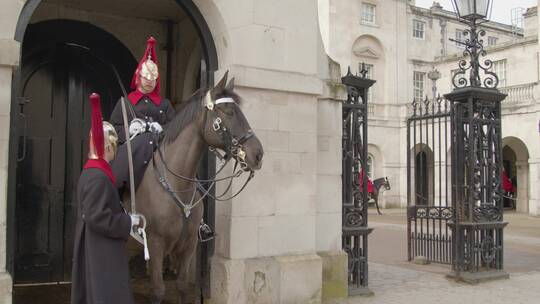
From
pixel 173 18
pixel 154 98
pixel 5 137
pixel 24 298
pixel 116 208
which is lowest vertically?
pixel 24 298

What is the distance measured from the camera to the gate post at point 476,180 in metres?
9.05

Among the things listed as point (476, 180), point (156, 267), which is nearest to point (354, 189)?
point (476, 180)

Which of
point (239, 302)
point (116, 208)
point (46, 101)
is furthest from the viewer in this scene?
point (46, 101)

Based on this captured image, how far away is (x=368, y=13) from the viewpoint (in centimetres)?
3262

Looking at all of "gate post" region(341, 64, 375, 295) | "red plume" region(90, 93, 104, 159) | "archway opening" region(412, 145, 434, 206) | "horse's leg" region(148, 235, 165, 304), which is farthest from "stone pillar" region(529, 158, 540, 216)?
"red plume" region(90, 93, 104, 159)

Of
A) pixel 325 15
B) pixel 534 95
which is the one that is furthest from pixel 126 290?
pixel 325 15

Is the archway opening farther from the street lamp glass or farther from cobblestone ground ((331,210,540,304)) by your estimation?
the street lamp glass

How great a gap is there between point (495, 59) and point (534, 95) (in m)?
5.93

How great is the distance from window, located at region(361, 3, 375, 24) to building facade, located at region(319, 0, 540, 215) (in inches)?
2.2

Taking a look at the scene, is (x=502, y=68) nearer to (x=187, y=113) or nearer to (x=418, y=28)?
(x=418, y=28)

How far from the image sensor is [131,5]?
28.2 ft

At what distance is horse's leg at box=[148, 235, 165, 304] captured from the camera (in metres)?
4.93

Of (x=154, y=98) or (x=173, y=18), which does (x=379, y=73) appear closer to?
(x=173, y=18)

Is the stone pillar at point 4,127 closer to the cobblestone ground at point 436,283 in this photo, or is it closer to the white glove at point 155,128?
the white glove at point 155,128
